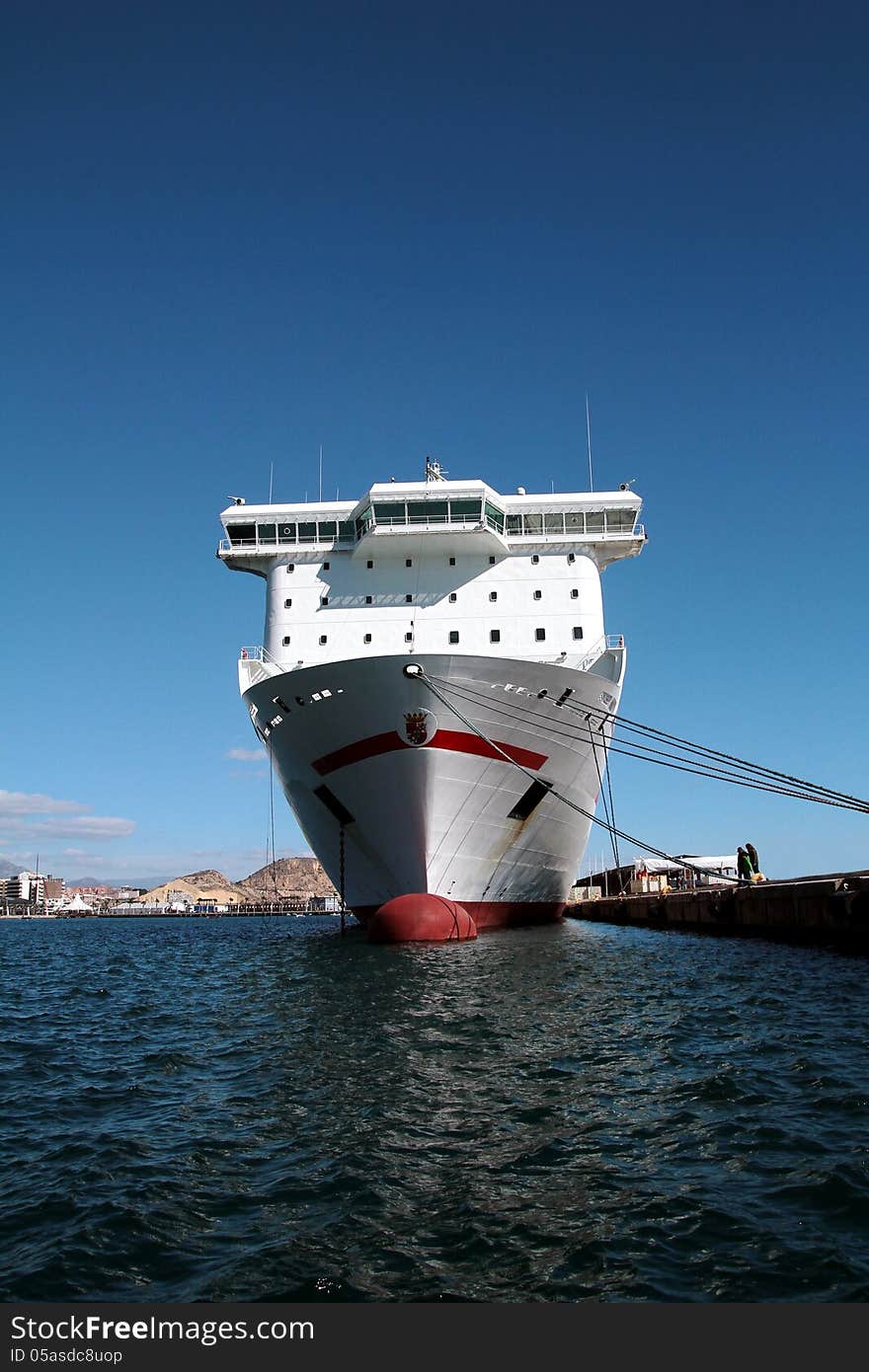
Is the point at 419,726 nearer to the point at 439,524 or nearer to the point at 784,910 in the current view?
the point at 439,524

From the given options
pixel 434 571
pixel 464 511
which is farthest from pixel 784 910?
pixel 464 511

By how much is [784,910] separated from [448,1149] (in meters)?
17.4

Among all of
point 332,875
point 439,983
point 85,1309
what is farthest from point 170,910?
point 85,1309

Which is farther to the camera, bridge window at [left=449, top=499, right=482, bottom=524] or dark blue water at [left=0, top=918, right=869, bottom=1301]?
bridge window at [left=449, top=499, right=482, bottom=524]

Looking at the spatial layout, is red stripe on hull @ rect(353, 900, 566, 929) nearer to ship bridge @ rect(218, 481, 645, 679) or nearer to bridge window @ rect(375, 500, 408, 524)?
ship bridge @ rect(218, 481, 645, 679)

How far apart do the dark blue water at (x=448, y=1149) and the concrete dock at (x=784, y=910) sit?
5706 mm

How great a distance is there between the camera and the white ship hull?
A: 20094 millimetres

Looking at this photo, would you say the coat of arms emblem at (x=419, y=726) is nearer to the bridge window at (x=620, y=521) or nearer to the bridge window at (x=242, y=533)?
the bridge window at (x=242, y=533)

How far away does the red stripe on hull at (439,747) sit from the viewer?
20.2 m

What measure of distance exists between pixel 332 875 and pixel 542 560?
11.5 m

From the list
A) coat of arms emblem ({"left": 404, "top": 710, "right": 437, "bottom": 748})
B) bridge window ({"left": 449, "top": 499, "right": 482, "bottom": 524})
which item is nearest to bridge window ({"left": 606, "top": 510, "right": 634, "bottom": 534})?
bridge window ({"left": 449, "top": 499, "right": 482, "bottom": 524})

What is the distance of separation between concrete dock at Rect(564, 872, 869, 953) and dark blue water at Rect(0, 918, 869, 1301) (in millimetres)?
5706

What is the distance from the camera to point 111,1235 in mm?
5066

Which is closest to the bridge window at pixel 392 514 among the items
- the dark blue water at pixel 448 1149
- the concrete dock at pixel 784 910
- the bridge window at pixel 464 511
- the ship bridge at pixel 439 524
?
the ship bridge at pixel 439 524
